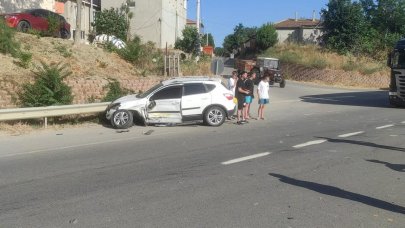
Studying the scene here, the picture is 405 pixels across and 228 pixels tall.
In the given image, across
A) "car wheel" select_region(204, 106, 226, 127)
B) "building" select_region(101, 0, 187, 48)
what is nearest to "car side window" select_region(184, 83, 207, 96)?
"car wheel" select_region(204, 106, 226, 127)

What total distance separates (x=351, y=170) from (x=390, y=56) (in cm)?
1517

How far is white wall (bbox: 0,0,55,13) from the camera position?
38.8 m

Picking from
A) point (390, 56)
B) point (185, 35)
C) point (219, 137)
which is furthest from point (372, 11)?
point (219, 137)

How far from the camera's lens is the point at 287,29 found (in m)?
86.8

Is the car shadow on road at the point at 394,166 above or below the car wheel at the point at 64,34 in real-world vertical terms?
below

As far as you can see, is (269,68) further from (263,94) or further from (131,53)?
(263,94)

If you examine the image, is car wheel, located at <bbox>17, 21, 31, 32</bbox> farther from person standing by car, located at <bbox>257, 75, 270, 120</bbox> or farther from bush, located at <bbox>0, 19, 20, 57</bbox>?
person standing by car, located at <bbox>257, 75, 270, 120</bbox>

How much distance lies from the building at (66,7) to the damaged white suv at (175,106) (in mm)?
25761

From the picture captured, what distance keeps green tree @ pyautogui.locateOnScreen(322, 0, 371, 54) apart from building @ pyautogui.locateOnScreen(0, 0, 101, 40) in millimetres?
25180

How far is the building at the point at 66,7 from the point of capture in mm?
39406

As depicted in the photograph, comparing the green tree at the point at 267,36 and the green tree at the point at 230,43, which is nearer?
the green tree at the point at 267,36

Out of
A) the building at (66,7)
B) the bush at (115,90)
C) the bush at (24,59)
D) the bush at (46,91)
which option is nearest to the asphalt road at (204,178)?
the bush at (46,91)

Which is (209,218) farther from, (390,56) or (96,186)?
(390,56)

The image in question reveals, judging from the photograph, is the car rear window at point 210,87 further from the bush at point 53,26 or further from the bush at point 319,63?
the bush at point 319,63
